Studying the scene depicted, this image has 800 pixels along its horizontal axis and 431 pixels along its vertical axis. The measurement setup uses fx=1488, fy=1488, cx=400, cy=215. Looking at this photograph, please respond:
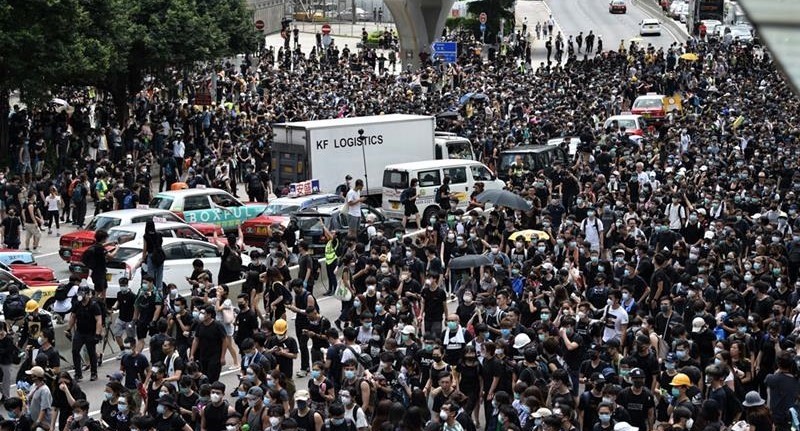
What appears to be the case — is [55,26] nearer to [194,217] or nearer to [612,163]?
[194,217]

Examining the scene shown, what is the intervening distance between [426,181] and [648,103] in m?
16.8

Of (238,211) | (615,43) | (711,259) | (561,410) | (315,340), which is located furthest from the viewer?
(615,43)

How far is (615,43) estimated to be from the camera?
8006 cm

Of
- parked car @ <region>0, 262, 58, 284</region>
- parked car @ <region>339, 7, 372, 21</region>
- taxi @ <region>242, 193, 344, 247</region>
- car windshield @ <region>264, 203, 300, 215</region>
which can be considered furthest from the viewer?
parked car @ <region>339, 7, 372, 21</region>

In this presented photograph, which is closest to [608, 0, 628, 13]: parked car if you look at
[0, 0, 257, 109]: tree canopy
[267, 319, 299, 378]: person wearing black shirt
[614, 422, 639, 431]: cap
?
[0, 0, 257, 109]: tree canopy

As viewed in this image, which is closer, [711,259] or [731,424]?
[731,424]

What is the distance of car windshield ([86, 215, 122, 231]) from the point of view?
2650cm

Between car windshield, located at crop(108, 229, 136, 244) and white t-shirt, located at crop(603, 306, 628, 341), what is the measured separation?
10198 millimetres

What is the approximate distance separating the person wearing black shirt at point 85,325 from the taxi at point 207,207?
10.1 meters

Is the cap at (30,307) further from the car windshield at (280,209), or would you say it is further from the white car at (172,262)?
the car windshield at (280,209)

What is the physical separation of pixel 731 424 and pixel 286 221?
15.9m

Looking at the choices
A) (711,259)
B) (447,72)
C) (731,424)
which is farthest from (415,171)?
(447,72)

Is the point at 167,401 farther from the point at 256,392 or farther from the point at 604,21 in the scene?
the point at 604,21

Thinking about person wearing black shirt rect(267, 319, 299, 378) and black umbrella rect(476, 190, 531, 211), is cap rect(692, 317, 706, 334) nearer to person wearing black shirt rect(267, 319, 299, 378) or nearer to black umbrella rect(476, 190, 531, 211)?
person wearing black shirt rect(267, 319, 299, 378)
